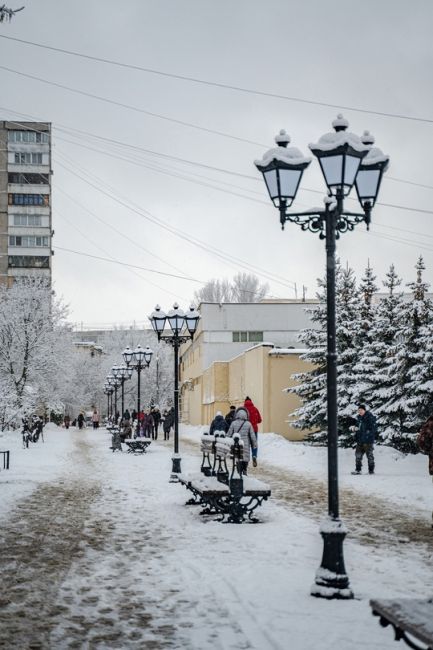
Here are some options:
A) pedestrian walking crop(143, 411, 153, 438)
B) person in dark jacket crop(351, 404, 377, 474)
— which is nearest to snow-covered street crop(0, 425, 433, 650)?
person in dark jacket crop(351, 404, 377, 474)

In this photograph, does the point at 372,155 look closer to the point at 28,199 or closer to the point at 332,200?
the point at 332,200

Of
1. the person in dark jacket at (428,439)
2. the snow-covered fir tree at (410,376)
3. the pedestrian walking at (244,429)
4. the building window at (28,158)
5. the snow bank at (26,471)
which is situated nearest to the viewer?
the person in dark jacket at (428,439)

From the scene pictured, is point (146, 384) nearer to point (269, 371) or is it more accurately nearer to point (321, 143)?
point (269, 371)

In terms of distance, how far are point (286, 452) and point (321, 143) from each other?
21944 mm

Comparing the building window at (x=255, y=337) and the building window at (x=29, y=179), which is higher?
the building window at (x=29, y=179)

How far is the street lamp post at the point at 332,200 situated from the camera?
23.1 feet

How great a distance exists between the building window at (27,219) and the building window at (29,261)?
3.38 metres

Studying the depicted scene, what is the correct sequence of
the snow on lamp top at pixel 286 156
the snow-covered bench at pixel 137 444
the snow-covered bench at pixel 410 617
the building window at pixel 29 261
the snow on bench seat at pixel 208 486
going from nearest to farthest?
1. the snow-covered bench at pixel 410 617
2. the snow on lamp top at pixel 286 156
3. the snow on bench seat at pixel 208 486
4. the snow-covered bench at pixel 137 444
5. the building window at pixel 29 261

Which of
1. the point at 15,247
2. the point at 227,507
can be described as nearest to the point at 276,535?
the point at 227,507

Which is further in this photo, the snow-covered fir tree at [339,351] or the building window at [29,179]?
the building window at [29,179]

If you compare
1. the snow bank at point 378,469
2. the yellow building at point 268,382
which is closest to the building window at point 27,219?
the yellow building at point 268,382

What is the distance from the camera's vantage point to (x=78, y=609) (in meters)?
6.53

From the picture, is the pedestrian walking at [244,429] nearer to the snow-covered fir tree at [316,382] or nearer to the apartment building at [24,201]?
the snow-covered fir tree at [316,382]

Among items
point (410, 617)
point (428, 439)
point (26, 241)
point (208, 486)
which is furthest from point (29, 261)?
point (410, 617)
